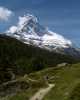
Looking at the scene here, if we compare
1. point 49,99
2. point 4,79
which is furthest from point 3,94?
point 4,79

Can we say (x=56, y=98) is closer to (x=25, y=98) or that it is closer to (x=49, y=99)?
(x=49, y=99)

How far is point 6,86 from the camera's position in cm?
8275

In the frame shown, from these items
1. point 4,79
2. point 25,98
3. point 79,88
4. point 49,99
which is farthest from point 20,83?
point 4,79

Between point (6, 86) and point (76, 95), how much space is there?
4958 cm

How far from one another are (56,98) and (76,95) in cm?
764

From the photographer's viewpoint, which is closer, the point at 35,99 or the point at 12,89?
the point at 35,99

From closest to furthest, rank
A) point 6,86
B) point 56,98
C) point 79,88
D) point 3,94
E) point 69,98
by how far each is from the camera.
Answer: point 69,98
point 79,88
point 56,98
point 3,94
point 6,86

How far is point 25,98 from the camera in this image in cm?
5566

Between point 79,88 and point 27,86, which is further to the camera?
point 27,86

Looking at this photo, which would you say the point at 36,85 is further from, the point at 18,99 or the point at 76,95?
the point at 76,95

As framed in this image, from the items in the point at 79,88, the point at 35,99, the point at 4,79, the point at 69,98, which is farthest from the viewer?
the point at 4,79

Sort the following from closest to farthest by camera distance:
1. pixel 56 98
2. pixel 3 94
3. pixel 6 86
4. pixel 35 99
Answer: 1. pixel 56 98
2. pixel 35 99
3. pixel 3 94
4. pixel 6 86

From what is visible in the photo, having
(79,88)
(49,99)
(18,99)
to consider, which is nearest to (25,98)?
(18,99)

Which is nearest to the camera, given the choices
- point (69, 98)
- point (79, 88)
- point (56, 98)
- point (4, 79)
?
point (69, 98)
